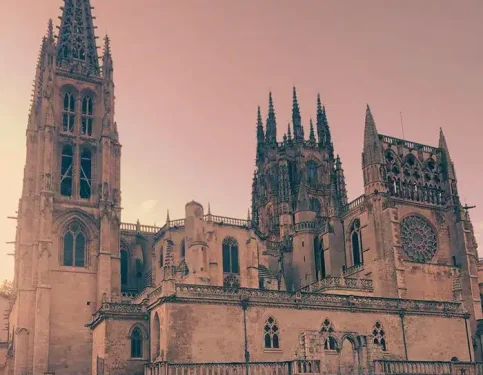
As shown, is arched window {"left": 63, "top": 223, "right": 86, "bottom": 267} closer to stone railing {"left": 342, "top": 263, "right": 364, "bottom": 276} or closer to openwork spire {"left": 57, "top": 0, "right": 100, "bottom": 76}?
openwork spire {"left": 57, "top": 0, "right": 100, "bottom": 76}

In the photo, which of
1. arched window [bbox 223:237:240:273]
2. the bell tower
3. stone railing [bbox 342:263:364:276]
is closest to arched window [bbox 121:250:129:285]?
the bell tower

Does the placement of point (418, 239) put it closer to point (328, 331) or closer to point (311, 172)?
point (328, 331)

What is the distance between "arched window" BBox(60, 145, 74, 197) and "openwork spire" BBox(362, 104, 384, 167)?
88.0 ft

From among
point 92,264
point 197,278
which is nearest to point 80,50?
point 92,264

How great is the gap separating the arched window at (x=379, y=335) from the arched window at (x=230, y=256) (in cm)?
1770

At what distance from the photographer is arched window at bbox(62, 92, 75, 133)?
59125 mm

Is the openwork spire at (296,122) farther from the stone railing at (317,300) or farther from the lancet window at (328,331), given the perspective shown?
the lancet window at (328,331)

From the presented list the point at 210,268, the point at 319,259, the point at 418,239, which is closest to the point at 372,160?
the point at 418,239

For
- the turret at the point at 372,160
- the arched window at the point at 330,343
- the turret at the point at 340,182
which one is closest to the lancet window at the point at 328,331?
the arched window at the point at 330,343

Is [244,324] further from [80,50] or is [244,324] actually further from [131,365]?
[80,50]

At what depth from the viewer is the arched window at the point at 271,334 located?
38.7 meters

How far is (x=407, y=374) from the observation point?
Result: 36438mm

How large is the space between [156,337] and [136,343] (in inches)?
89.6

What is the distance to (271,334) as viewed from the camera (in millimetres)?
38938
